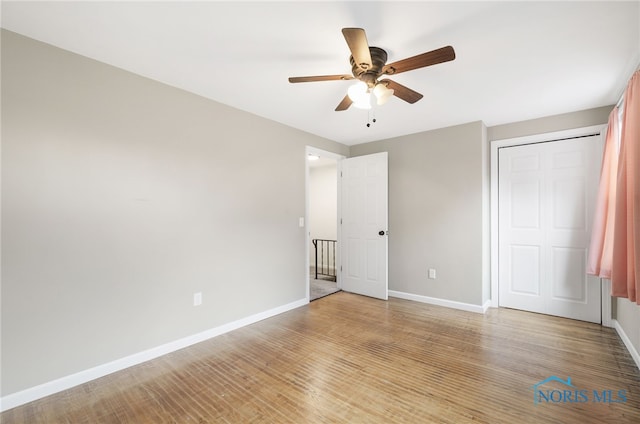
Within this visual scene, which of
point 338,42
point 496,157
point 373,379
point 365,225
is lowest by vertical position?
point 373,379

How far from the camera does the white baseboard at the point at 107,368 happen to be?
186cm

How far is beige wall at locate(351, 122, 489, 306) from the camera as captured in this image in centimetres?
364

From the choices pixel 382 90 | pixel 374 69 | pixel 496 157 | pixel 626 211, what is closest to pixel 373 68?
pixel 374 69

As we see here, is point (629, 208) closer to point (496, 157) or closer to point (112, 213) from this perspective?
point (496, 157)

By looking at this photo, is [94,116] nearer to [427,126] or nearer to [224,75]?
[224,75]

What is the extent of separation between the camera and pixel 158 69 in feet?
7.75

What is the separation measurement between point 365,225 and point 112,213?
127 inches

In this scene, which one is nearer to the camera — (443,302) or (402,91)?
(402,91)

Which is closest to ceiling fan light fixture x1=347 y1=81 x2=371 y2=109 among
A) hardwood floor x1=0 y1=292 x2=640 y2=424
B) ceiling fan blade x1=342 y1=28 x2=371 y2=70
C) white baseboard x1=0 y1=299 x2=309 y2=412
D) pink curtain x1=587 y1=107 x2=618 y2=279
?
ceiling fan blade x1=342 y1=28 x2=371 y2=70

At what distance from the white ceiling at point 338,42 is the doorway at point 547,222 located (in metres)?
0.71

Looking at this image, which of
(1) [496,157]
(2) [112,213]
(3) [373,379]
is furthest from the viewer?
(1) [496,157]

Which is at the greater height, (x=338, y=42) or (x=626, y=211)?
(x=338, y=42)

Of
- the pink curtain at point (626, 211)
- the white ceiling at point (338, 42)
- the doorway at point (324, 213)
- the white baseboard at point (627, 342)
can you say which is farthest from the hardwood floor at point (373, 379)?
the doorway at point (324, 213)

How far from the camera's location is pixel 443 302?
386cm
